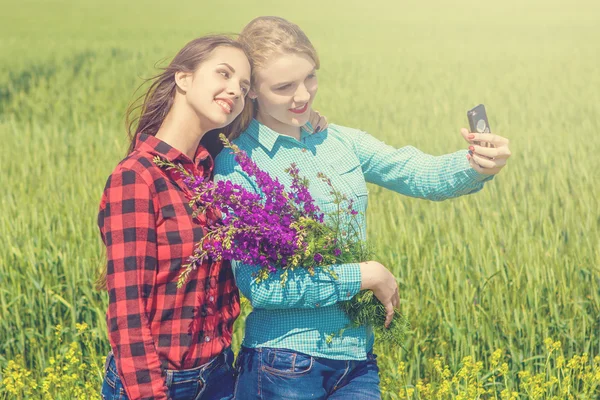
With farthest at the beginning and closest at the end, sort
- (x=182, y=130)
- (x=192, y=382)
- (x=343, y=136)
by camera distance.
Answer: (x=343, y=136)
(x=182, y=130)
(x=192, y=382)

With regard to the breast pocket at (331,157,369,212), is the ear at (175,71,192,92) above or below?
above

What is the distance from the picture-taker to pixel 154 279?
1918 mm

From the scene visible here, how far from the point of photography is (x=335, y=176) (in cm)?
230

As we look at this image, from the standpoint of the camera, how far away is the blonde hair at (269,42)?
2.19m

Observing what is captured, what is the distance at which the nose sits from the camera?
7.20 ft

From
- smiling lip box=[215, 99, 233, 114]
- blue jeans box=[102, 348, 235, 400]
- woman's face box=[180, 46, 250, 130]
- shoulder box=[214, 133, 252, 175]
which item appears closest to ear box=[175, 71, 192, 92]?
woman's face box=[180, 46, 250, 130]

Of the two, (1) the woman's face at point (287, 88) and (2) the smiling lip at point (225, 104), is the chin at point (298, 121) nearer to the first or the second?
(1) the woman's face at point (287, 88)

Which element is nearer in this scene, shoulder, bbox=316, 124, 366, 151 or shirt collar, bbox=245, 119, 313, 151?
shirt collar, bbox=245, 119, 313, 151

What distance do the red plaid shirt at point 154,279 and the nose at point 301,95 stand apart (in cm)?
38

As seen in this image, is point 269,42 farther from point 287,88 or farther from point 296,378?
point 296,378

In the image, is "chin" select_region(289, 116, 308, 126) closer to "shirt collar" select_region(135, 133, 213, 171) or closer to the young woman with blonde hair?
the young woman with blonde hair

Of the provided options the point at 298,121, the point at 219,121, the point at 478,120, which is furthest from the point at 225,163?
the point at 478,120

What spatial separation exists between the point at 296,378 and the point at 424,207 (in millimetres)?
3311

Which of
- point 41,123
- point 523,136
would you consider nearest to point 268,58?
point 523,136
